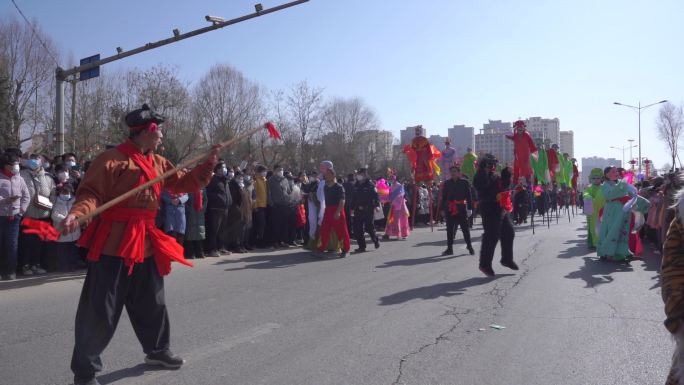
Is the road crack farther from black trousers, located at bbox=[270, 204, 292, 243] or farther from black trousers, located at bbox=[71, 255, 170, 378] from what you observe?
black trousers, located at bbox=[270, 204, 292, 243]

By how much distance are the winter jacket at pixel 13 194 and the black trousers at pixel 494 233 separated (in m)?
7.48

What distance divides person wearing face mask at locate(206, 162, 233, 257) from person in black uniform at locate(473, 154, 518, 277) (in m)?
5.54

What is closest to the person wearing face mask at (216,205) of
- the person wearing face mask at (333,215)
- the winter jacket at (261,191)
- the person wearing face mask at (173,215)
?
the person wearing face mask at (173,215)

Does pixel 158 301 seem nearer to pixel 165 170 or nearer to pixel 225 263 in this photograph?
pixel 165 170

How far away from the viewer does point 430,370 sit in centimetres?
459

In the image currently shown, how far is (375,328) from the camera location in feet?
19.2

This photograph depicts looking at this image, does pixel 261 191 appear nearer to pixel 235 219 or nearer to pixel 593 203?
pixel 235 219

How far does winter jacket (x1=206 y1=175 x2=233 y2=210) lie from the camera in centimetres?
1202

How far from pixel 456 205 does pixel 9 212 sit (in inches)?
337

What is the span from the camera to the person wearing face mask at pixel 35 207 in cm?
934

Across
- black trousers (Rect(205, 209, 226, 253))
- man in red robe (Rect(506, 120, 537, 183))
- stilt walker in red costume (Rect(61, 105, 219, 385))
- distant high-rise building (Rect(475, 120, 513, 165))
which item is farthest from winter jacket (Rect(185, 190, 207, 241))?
distant high-rise building (Rect(475, 120, 513, 165))

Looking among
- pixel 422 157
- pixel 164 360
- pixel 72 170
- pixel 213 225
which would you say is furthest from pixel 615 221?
pixel 72 170

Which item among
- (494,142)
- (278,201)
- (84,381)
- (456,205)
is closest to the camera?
(84,381)

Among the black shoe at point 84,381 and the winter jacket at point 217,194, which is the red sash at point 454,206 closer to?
the winter jacket at point 217,194
